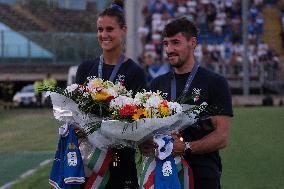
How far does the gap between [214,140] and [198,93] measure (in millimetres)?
294

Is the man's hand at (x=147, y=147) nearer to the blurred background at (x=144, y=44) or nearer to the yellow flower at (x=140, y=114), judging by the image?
the yellow flower at (x=140, y=114)

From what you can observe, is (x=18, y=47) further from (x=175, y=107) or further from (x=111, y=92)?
(x=175, y=107)

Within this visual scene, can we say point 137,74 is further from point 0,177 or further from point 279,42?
point 279,42

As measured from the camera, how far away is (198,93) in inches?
179

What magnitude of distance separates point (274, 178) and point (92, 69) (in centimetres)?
613

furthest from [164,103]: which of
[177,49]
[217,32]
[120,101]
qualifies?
[217,32]

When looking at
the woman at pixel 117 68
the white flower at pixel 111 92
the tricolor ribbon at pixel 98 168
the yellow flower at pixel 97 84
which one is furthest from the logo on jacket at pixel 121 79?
the tricolor ribbon at pixel 98 168

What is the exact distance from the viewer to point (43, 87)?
484cm

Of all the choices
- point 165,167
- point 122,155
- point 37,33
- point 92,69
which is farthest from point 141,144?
point 37,33

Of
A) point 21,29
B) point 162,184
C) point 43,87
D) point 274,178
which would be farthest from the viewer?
point 21,29

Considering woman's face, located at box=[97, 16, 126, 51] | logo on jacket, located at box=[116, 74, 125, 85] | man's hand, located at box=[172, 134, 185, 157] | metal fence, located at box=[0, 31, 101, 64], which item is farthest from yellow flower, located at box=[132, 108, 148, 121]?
metal fence, located at box=[0, 31, 101, 64]

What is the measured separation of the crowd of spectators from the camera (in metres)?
32.7

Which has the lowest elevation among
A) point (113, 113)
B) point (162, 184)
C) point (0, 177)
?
point (0, 177)

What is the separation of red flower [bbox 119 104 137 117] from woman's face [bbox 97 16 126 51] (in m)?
0.88
